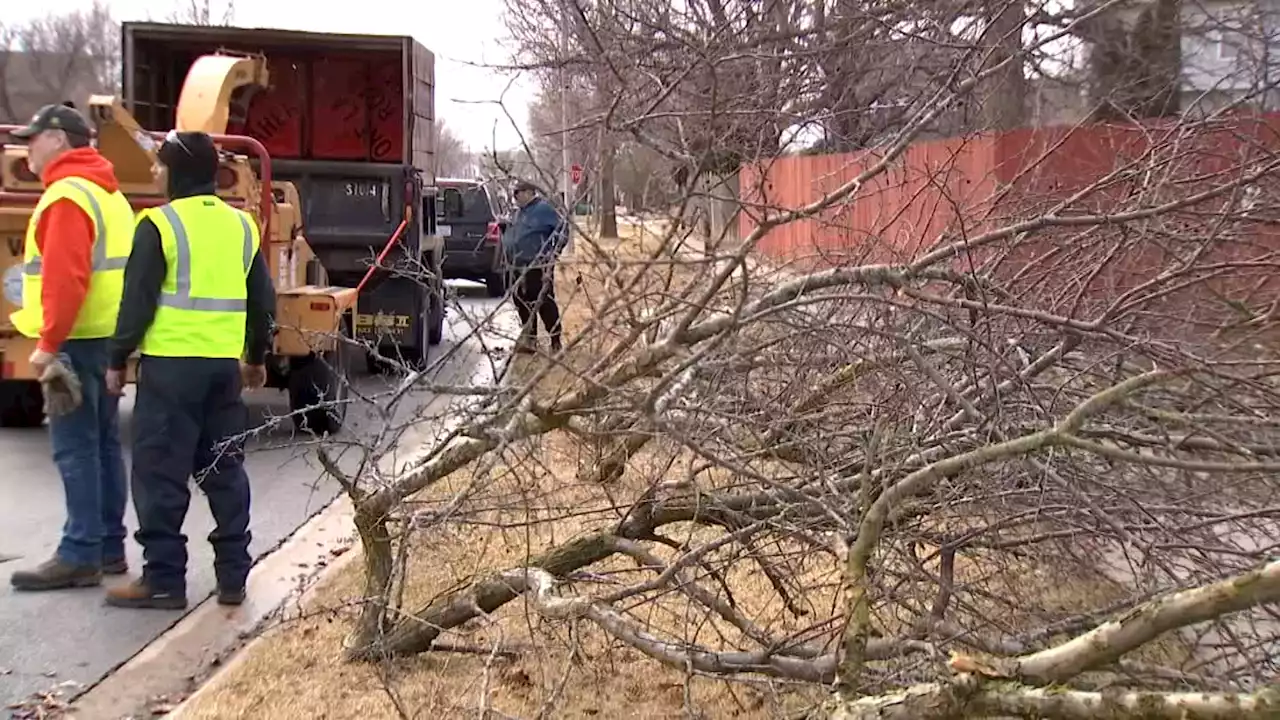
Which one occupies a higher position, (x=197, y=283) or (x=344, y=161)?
(x=344, y=161)

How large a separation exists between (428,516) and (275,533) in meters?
2.88

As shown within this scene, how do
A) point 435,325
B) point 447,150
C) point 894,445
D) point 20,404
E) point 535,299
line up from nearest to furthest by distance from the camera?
1. point 894,445
2. point 535,299
3. point 20,404
4. point 435,325
5. point 447,150

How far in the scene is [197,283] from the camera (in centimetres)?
516

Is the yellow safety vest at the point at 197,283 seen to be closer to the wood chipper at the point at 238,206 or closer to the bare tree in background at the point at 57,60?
the wood chipper at the point at 238,206

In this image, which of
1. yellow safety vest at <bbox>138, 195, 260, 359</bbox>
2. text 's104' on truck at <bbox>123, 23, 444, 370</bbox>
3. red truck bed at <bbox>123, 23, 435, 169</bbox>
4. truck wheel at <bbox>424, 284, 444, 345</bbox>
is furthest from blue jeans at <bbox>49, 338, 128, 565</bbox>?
truck wheel at <bbox>424, 284, 444, 345</bbox>

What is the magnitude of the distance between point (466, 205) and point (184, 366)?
624 inches

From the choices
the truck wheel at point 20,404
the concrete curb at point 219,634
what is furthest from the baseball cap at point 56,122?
the truck wheel at point 20,404

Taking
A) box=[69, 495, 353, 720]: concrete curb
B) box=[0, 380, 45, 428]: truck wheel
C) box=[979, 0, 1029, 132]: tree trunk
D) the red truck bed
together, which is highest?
the red truck bed

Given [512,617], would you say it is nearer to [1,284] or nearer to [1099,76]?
[1,284]

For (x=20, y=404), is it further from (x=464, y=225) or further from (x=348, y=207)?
(x=464, y=225)

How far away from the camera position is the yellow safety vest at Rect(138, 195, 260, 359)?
16.8 feet

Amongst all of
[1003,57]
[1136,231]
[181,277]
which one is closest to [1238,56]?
[1003,57]

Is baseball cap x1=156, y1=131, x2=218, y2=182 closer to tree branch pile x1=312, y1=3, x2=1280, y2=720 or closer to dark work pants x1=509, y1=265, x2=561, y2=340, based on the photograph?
dark work pants x1=509, y1=265, x2=561, y2=340

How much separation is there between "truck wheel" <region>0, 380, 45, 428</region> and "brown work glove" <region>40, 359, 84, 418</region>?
12.4 feet
